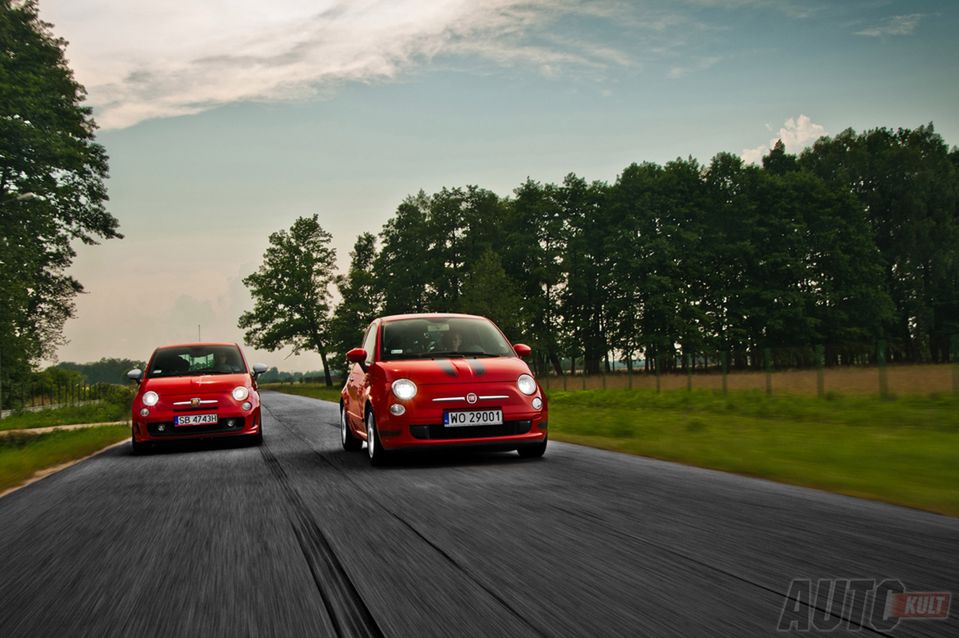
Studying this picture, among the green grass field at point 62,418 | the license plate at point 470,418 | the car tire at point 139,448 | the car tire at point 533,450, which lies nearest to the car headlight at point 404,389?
the license plate at point 470,418

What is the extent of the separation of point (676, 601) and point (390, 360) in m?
7.11

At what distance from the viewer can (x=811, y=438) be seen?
13.4 m

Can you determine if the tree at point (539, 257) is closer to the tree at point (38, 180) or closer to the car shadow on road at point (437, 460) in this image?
the tree at point (38, 180)

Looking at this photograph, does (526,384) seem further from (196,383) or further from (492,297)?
(492,297)

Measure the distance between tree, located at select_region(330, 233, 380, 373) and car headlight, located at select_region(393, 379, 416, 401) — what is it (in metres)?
68.8

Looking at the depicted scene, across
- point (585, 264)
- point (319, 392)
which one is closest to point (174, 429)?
point (319, 392)

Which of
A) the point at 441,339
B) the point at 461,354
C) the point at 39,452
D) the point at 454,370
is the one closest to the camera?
the point at 454,370

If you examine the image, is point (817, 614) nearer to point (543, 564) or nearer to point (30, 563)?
point (543, 564)

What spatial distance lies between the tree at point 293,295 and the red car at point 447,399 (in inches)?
2885

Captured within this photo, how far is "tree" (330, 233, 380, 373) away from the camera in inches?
3184

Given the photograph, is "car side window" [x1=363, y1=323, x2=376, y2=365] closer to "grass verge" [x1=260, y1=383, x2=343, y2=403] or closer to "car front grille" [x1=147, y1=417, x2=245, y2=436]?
"car front grille" [x1=147, y1=417, x2=245, y2=436]

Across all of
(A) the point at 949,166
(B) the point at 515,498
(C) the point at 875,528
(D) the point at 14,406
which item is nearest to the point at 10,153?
(D) the point at 14,406

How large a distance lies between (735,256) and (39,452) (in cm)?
5943

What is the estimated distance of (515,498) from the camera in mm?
7160
